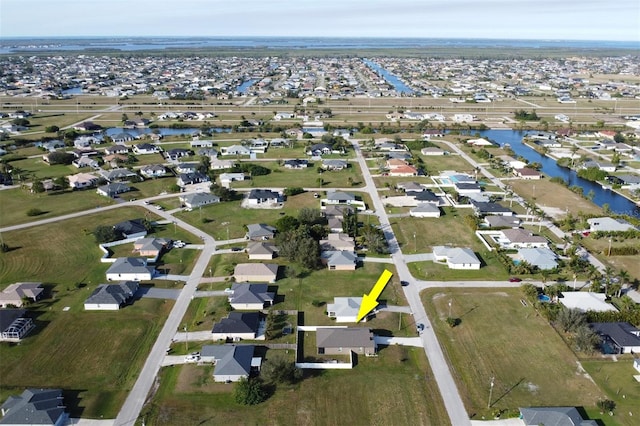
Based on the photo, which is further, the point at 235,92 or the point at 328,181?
the point at 235,92

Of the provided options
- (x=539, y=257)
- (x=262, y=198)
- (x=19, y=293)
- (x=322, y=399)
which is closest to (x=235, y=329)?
(x=322, y=399)

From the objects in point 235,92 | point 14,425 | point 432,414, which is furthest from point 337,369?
point 235,92

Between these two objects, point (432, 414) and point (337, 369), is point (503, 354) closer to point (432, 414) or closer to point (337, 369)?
point (432, 414)

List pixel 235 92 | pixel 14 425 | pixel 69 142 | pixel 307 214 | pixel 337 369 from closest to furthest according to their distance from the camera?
pixel 14 425
pixel 337 369
pixel 307 214
pixel 69 142
pixel 235 92

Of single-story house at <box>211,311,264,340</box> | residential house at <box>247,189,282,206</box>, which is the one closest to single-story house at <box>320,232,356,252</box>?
single-story house at <box>211,311,264,340</box>

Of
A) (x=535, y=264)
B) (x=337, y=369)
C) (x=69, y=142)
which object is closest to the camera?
(x=337, y=369)

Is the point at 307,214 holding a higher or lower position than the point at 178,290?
higher

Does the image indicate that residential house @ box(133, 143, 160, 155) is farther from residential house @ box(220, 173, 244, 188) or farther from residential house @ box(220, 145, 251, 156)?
residential house @ box(220, 173, 244, 188)
